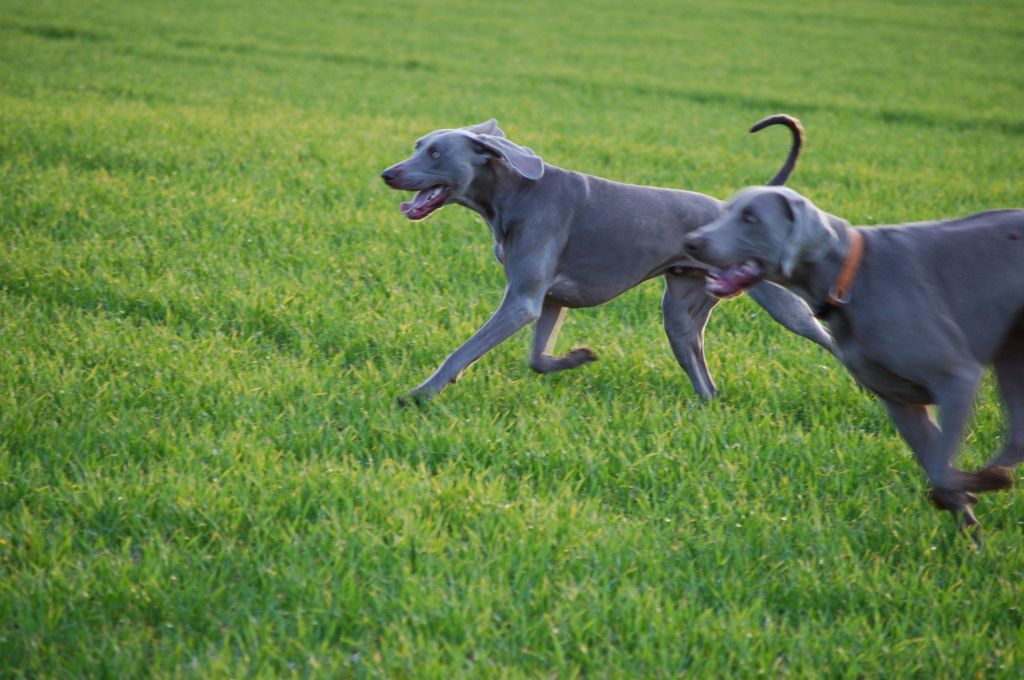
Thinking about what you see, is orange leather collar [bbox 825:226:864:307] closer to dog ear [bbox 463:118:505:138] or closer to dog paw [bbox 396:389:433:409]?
dog paw [bbox 396:389:433:409]

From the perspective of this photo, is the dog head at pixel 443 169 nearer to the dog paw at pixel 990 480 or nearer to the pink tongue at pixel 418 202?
the pink tongue at pixel 418 202

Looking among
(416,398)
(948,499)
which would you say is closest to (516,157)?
(416,398)

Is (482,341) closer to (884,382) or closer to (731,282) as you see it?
(731,282)

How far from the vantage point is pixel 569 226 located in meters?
4.89

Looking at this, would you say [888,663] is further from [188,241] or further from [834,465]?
[188,241]

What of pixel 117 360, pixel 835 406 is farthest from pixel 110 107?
pixel 835 406

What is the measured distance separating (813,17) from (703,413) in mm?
29955

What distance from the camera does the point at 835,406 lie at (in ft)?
15.9

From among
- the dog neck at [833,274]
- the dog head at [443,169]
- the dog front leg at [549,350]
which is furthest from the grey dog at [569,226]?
the dog neck at [833,274]

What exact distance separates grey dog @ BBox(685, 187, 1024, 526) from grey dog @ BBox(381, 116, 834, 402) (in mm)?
1112

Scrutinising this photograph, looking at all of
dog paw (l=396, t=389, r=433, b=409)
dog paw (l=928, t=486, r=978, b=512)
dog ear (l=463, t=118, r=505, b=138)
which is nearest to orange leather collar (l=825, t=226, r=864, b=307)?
dog paw (l=928, t=486, r=978, b=512)

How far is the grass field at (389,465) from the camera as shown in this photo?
9.62 ft

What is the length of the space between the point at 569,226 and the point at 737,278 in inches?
56.6

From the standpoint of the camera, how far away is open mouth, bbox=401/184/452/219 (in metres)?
4.83
